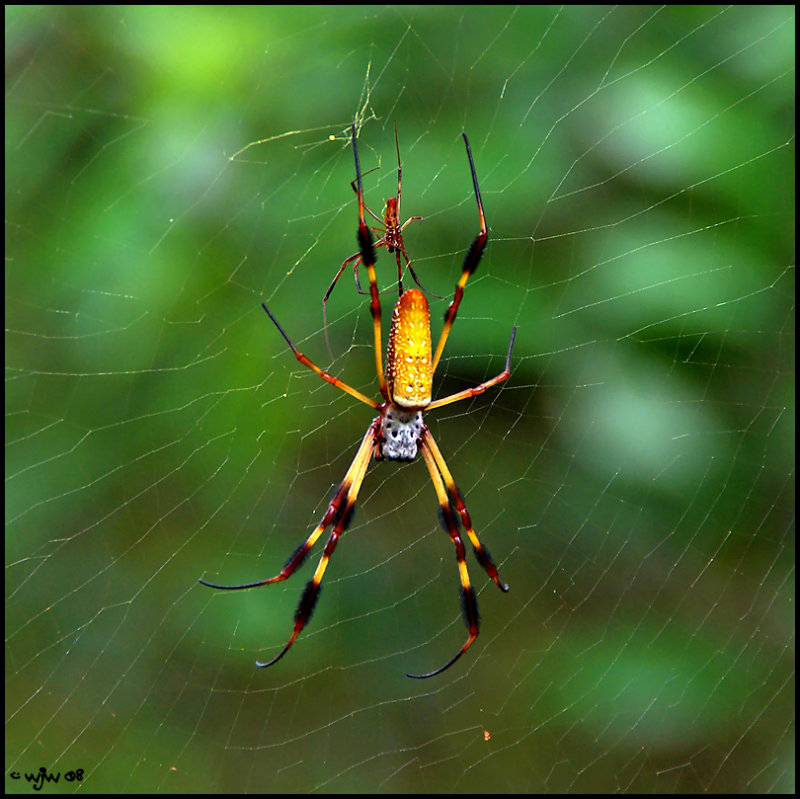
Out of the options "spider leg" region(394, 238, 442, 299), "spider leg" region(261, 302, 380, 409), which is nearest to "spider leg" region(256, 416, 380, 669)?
"spider leg" region(261, 302, 380, 409)

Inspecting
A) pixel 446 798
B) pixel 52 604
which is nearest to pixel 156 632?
pixel 52 604

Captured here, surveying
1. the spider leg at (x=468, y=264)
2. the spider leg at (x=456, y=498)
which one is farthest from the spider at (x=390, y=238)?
the spider leg at (x=456, y=498)

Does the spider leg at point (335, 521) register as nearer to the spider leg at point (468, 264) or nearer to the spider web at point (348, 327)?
the spider web at point (348, 327)

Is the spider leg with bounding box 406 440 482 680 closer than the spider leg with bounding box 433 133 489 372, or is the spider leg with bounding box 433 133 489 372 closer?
the spider leg with bounding box 433 133 489 372

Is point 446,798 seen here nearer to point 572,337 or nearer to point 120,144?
point 572,337

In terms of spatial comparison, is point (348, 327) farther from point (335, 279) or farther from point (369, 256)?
point (369, 256)

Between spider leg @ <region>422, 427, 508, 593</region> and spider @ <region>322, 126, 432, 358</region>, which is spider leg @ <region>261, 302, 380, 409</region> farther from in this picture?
spider leg @ <region>422, 427, 508, 593</region>

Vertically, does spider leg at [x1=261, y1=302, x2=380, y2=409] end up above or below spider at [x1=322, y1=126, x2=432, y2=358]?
below
